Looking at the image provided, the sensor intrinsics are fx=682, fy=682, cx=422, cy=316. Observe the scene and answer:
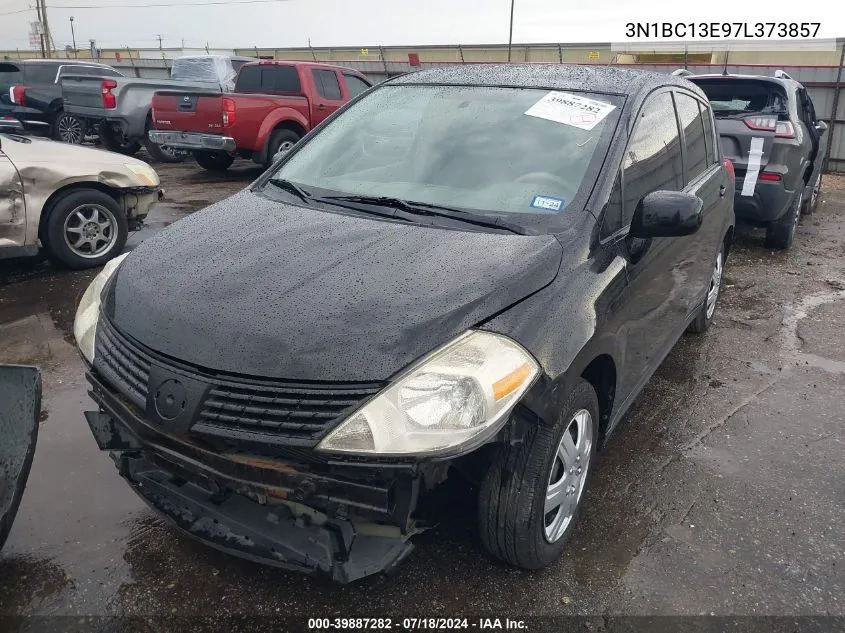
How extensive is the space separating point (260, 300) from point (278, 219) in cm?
75

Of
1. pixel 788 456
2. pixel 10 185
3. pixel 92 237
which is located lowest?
pixel 788 456

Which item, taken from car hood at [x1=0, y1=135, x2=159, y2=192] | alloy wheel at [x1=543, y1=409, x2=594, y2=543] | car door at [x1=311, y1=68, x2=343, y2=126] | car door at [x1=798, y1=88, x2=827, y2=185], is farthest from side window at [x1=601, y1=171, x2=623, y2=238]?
car door at [x1=311, y1=68, x2=343, y2=126]

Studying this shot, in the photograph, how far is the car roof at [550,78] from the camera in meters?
3.28

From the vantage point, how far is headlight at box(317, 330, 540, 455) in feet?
6.29

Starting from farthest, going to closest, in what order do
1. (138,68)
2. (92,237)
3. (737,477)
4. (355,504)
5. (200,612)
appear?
(138,68), (92,237), (737,477), (200,612), (355,504)

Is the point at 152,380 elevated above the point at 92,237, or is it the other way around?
the point at 152,380

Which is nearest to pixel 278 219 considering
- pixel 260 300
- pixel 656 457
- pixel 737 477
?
pixel 260 300

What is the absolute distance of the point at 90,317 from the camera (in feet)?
8.63

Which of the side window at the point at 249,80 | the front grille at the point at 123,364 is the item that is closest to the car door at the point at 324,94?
the side window at the point at 249,80

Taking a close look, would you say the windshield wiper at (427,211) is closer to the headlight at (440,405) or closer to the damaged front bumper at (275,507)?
the headlight at (440,405)

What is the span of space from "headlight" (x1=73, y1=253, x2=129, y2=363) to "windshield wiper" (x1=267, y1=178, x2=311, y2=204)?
0.80 m

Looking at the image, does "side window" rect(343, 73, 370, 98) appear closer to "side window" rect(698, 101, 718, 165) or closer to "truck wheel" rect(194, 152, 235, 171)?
"truck wheel" rect(194, 152, 235, 171)

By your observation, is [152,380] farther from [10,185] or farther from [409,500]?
[10,185]

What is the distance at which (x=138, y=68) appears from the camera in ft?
83.8
